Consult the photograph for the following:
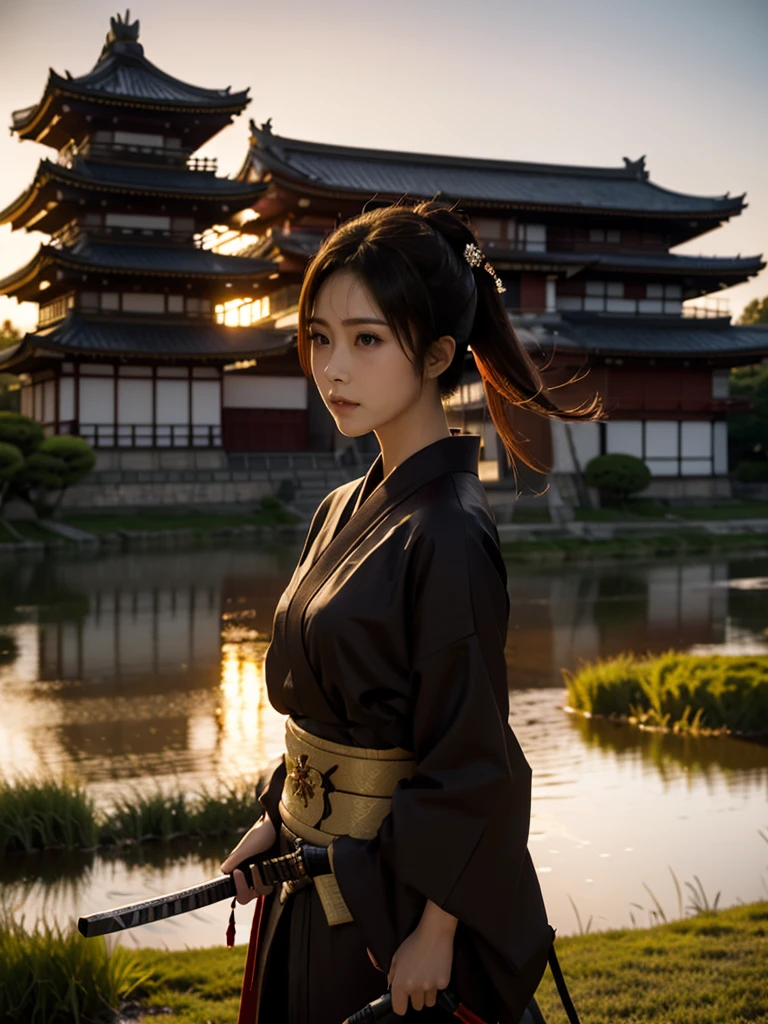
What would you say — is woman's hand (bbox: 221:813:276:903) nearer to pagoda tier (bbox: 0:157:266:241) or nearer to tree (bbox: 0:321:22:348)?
pagoda tier (bbox: 0:157:266:241)

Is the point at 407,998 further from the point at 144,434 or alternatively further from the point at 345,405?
the point at 144,434

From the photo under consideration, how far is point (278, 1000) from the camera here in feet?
6.27

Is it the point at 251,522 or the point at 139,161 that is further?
the point at 139,161

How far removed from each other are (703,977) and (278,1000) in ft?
5.87

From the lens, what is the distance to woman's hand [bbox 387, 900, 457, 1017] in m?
1.62

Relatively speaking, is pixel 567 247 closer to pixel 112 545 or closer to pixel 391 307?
pixel 112 545

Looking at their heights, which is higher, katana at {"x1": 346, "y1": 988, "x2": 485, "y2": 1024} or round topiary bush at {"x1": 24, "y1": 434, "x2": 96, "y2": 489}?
round topiary bush at {"x1": 24, "y1": 434, "x2": 96, "y2": 489}

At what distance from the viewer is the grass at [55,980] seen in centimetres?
306

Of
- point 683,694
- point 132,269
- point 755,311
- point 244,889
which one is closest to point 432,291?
point 244,889

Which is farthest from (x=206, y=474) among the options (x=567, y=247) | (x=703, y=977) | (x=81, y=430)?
(x=703, y=977)

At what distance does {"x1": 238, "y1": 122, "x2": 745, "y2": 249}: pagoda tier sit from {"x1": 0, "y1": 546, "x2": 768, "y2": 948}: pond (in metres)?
16.4

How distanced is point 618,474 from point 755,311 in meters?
39.0

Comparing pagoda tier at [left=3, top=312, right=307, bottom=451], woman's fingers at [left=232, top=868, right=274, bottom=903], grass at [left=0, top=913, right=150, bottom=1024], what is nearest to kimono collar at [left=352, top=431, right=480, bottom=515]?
woman's fingers at [left=232, top=868, right=274, bottom=903]

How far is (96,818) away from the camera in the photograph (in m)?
5.15
